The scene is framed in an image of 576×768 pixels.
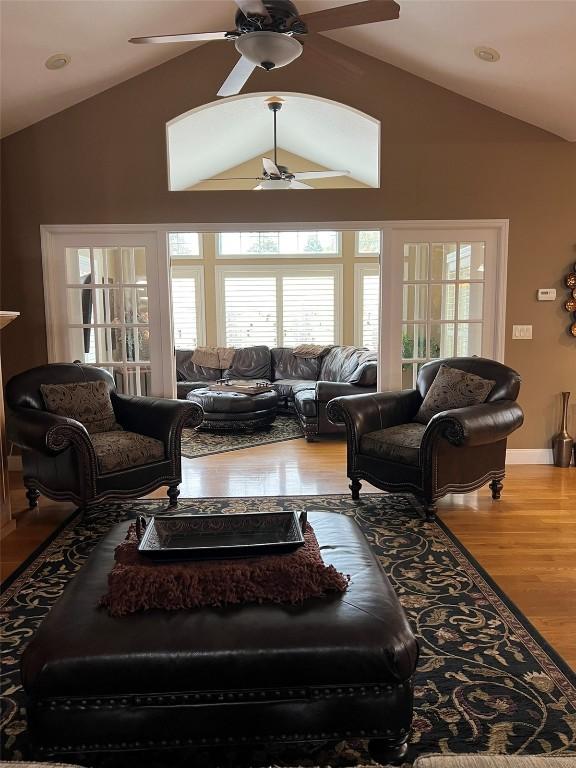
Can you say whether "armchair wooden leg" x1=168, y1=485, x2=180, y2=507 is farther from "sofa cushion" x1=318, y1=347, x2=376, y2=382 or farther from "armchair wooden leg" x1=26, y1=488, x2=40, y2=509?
"sofa cushion" x1=318, y1=347, x2=376, y2=382

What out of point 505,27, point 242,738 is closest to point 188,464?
point 242,738

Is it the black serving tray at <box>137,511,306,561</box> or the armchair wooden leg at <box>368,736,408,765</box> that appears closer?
the armchair wooden leg at <box>368,736,408,765</box>

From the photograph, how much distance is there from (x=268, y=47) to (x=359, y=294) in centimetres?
622

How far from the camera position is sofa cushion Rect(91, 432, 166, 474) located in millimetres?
3492

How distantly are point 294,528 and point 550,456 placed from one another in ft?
12.0

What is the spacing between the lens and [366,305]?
873 cm

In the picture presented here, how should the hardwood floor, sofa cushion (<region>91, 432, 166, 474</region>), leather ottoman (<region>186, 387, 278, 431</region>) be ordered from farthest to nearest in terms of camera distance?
1. leather ottoman (<region>186, 387, 278, 431</region>)
2. sofa cushion (<region>91, 432, 166, 474</region>)
3. the hardwood floor

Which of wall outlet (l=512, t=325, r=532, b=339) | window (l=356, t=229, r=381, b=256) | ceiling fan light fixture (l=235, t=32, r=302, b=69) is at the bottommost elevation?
wall outlet (l=512, t=325, r=532, b=339)

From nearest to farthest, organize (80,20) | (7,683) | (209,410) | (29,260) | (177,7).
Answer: (7,683) → (80,20) → (177,7) → (29,260) → (209,410)

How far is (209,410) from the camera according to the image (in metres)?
6.42

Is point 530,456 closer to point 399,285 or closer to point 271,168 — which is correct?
point 399,285

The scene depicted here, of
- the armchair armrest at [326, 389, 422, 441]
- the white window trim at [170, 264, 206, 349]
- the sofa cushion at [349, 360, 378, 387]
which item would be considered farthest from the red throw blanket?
the white window trim at [170, 264, 206, 349]

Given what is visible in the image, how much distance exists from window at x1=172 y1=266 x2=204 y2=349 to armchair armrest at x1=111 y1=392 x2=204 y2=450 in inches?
181

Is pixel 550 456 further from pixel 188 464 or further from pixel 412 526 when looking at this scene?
pixel 188 464
